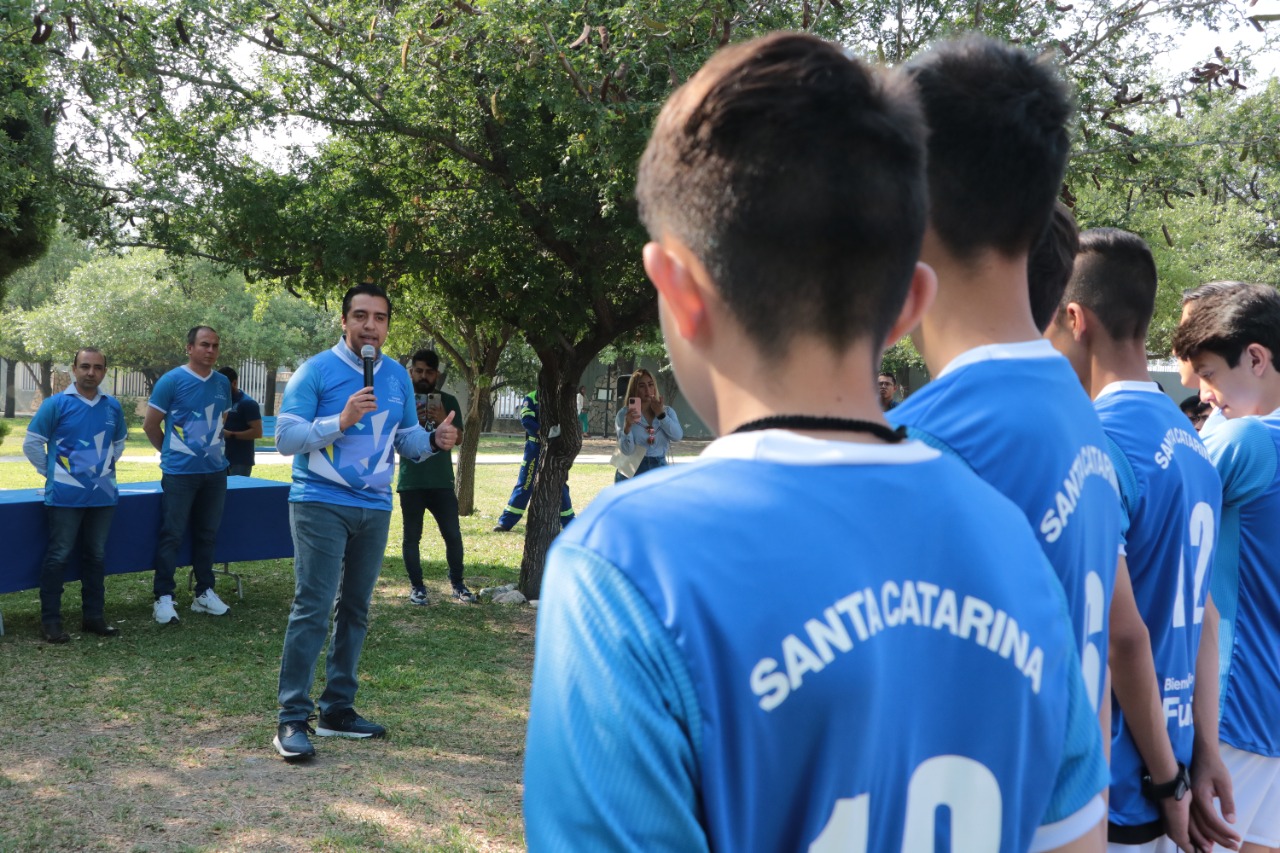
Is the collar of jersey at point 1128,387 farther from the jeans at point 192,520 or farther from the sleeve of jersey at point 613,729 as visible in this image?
the jeans at point 192,520

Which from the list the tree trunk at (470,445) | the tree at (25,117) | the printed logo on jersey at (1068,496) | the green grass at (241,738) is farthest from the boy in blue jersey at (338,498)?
the tree trunk at (470,445)

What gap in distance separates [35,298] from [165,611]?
45.2 m

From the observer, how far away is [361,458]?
5.47 metres

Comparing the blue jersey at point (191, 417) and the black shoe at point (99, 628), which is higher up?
the blue jersey at point (191, 417)

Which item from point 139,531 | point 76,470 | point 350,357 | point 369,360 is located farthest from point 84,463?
point 369,360

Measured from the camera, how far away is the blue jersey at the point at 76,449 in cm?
770

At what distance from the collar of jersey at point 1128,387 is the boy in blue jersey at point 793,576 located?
1.26 meters

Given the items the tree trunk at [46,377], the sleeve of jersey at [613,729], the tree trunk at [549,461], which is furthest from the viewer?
the tree trunk at [46,377]

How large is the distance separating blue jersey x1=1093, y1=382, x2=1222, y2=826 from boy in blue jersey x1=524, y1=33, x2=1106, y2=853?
110 centimetres

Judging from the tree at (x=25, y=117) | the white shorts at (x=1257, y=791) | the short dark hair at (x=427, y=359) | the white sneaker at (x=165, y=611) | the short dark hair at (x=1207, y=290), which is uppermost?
the tree at (x=25, y=117)

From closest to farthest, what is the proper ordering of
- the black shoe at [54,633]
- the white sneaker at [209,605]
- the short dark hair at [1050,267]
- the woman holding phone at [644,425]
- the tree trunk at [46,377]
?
the short dark hair at [1050,267] < the black shoe at [54,633] < the white sneaker at [209,605] < the woman holding phone at [644,425] < the tree trunk at [46,377]

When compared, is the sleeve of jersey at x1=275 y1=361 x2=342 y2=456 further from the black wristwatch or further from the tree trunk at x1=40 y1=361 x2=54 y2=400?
the tree trunk at x1=40 y1=361 x2=54 y2=400

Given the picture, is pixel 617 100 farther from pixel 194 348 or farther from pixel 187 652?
pixel 187 652

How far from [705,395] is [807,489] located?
18cm
